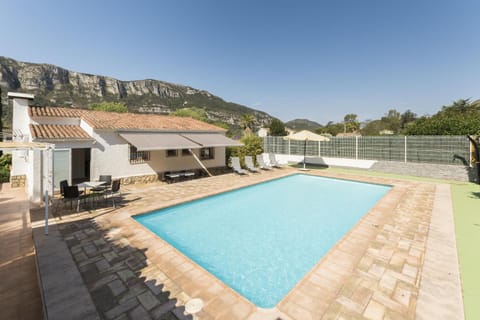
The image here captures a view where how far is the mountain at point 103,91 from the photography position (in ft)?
336

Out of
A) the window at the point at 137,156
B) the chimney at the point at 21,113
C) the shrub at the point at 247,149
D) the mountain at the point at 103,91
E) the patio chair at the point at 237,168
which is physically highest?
the mountain at the point at 103,91

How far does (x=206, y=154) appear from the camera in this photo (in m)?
24.9

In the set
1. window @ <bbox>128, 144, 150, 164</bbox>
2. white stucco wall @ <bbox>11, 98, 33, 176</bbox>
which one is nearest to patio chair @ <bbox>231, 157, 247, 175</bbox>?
window @ <bbox>128, 144, 150, 164</bbox>

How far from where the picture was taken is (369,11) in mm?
25297

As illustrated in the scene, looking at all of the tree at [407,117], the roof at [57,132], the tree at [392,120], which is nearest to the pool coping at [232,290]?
the roof at [57,132]

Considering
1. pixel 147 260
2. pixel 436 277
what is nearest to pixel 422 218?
pixel 436 277

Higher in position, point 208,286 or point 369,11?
point 369,11

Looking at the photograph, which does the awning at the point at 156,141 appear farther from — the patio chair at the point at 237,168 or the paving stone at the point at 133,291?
the paving stone at the point at 133,291

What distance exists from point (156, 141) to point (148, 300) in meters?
15.2

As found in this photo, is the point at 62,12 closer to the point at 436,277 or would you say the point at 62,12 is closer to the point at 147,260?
the point at 147,260

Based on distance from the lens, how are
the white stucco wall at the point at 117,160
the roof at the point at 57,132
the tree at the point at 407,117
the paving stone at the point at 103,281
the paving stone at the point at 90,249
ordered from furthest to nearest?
the tree at the point at 407,117 < the white stucco wall at the point at 117,160 < the roof at the point at 57,132 < the paving stone at the point at 90,249 < the paving stone at the point at 103,281

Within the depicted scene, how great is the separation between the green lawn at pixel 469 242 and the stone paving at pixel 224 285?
1.00m

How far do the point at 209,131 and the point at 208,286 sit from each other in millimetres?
21218

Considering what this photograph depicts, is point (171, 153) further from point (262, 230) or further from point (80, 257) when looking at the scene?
point (80, 257)
